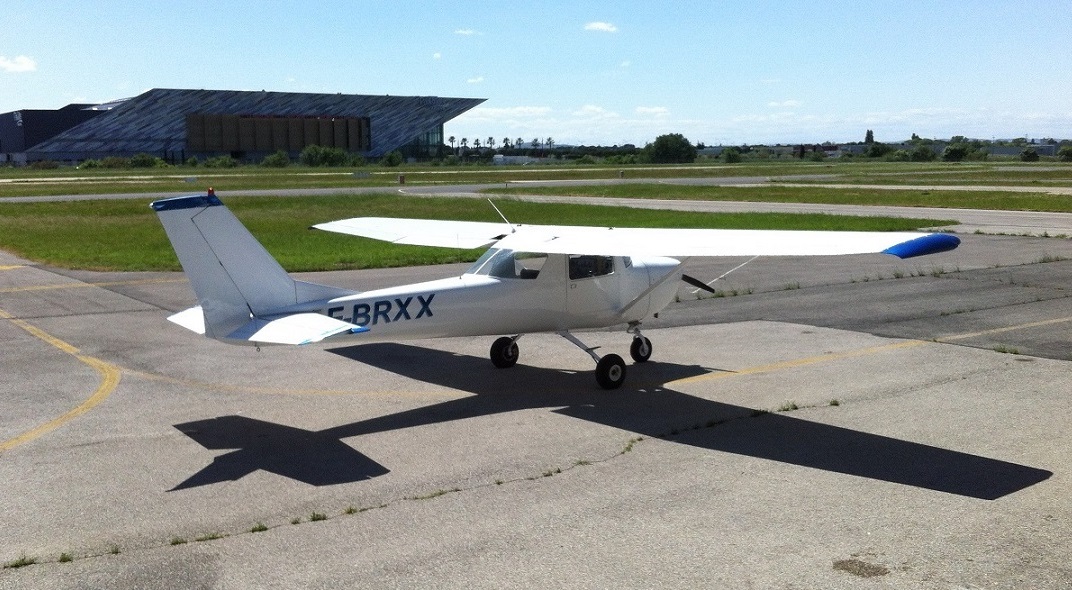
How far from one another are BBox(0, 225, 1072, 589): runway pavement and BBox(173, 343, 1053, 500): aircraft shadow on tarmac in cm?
5

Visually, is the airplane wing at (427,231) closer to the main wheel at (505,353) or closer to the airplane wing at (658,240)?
the airplane wing at (658,240)

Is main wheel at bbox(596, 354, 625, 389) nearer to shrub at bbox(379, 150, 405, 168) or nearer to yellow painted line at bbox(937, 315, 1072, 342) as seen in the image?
yellow painted line at bbox(937, 315, 1072, 342)

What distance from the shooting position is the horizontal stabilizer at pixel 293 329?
34.0 feet

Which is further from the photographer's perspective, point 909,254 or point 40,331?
point 40,331

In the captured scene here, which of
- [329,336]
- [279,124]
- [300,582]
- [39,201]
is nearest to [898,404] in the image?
[329,336]

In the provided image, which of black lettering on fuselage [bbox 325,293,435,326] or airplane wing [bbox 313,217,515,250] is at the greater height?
airplane wing [bbox 313,217,515,250]

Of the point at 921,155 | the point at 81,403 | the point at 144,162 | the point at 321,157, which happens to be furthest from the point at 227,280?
the point at 921,155

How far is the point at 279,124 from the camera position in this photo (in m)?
140

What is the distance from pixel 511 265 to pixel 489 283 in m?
0.43

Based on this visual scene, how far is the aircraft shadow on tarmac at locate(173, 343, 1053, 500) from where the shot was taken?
31.7 feet

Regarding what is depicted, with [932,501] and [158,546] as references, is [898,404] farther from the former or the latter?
A: [158,546]

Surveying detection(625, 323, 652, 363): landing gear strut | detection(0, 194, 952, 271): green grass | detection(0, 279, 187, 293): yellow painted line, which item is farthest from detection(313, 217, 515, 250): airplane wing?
detection(0, 194, 952, 271): green grass

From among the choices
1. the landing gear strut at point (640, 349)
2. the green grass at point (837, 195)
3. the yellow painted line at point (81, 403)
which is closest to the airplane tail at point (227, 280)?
the yellow painted line at point (81, 403)

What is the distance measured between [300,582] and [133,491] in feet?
9.42
